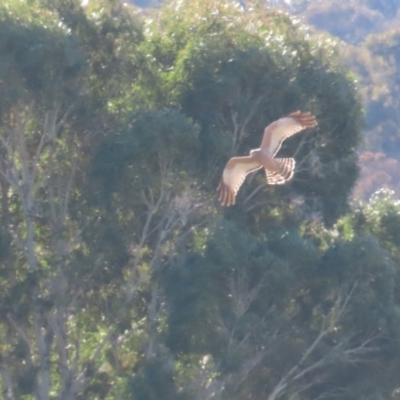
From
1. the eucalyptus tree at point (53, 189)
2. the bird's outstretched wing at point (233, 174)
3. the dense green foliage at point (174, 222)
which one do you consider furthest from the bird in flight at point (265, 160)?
the eucalyptus tree at point (53, 189)

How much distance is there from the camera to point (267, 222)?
1457 cm

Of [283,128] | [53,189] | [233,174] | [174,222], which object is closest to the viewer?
[283,128]

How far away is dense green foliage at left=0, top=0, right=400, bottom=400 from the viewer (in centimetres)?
1295

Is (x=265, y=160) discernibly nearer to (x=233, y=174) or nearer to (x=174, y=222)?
(x=233, y=174)

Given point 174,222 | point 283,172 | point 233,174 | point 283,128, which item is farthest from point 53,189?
point 283,128

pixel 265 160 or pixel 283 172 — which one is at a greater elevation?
pixel 265 160

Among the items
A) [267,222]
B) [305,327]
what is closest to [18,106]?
[267,222]

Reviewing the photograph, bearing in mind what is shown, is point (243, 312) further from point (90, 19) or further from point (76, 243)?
point (90, 19)

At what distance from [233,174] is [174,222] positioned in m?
2.70

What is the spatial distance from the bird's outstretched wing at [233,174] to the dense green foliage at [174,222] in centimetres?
158

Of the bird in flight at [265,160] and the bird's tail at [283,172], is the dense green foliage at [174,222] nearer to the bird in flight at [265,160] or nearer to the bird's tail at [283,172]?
the bird's tail at [283,172]

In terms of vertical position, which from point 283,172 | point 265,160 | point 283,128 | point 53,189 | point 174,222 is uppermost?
point 283,128

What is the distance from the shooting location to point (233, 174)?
37.3 feet

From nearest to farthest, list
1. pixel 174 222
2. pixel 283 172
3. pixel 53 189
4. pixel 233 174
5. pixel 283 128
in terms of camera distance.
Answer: pixel 283 128 → pixel 233 174 → pixel 283 172 → pixel 174 222 → pixel 53 189
